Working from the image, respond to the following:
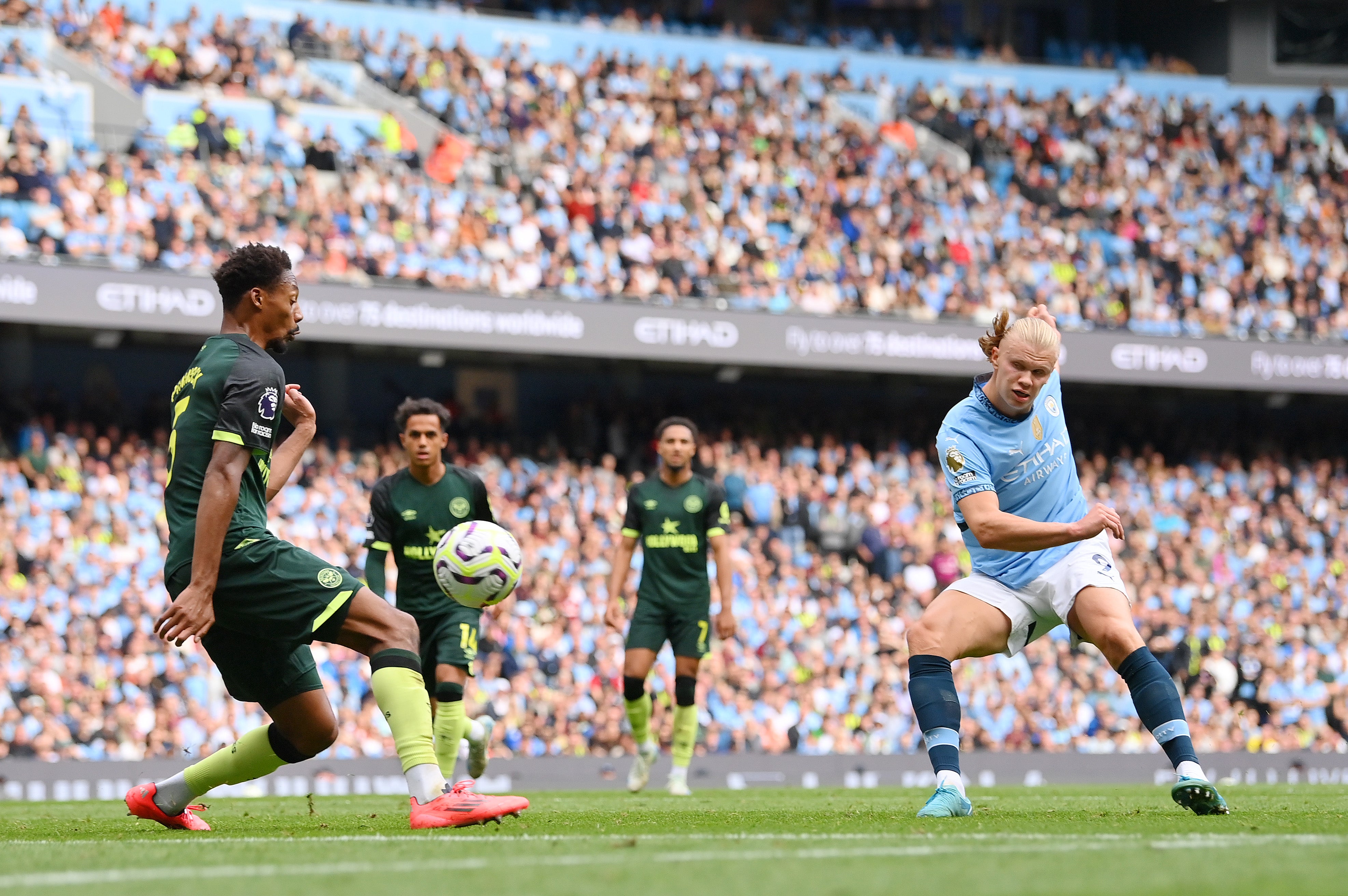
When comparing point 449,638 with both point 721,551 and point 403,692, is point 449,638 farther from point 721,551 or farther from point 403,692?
point 403,692

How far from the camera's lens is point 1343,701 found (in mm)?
21875

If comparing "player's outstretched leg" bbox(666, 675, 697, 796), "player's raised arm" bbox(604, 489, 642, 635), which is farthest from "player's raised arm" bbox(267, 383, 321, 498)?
"player's outstretched leg" bbox(666, 675, 697, 796)

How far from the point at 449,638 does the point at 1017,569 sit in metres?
4.10

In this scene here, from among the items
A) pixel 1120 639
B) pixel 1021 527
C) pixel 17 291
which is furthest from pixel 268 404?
pixel 17 291

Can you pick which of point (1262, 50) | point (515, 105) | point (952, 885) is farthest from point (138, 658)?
point (1262, 50)

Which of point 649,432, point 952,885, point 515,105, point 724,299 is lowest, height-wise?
point 952,885

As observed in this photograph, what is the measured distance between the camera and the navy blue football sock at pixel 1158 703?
6883mm

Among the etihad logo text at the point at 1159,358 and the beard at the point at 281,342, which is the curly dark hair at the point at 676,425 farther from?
the etihad logo text at the point at 1159,358

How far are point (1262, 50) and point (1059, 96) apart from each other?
5.59 metres

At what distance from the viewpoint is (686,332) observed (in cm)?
2222

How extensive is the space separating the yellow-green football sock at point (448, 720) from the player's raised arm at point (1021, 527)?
13.7ft

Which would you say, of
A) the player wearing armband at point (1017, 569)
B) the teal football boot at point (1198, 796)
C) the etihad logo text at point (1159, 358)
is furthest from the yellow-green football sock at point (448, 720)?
the etihad logo text at point (1159, 358)

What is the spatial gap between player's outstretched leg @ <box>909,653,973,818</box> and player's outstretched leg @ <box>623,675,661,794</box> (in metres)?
4.95

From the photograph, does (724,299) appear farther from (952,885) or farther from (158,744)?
(952,885)
